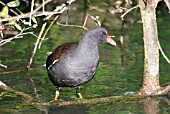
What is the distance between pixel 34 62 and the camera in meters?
9.24

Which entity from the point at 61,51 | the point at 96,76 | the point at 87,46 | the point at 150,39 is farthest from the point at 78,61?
the point at 96,76

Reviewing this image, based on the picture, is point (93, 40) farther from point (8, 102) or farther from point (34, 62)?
point (34, 62)

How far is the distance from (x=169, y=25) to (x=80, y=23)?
7.50ft

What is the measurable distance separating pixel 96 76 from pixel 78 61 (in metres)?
2.00

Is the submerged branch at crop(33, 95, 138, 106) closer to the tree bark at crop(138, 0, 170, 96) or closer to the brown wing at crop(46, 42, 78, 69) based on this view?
the tree bark at crop(138, 0, 170, 96)

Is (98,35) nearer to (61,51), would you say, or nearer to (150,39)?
(61,51)

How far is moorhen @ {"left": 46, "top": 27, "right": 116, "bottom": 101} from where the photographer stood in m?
6.40

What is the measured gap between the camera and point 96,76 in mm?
8367

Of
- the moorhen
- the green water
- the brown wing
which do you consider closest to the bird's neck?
the moorhen

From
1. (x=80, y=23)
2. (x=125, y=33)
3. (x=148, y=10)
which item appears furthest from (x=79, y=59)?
(x=80, y=23)

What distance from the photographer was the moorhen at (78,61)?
6.40m

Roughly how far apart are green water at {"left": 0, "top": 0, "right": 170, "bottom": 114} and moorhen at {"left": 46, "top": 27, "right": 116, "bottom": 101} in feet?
1.38

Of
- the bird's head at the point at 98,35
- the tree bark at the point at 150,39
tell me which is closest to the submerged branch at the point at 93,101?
the tree bark at the point at 150,39

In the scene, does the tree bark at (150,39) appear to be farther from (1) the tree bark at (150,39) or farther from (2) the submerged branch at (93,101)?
(2) the submerged branch at (93,101)
